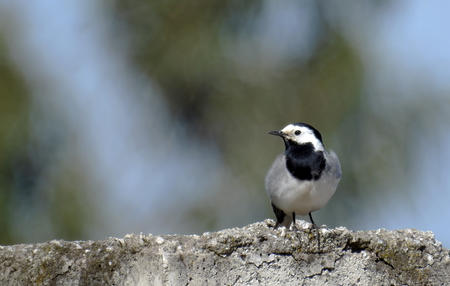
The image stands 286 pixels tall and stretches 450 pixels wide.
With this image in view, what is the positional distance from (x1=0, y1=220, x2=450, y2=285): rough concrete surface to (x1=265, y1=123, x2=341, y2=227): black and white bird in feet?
6.63

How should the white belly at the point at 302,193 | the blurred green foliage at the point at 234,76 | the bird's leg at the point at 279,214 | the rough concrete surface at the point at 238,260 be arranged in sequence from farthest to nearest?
1. the blurred green foliage at the point at 234,76
2. the bird's leg at the point at 279,214
3. the white belly at the point at 302,193
4. the rough concrete surface at the point at 238,260

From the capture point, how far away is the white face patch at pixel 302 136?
561cm

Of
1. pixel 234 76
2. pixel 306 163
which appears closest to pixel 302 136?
pixel 306 163

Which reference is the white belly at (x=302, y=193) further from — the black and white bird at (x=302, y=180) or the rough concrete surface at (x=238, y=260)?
the rough concrete surface at (x=238, y=260)

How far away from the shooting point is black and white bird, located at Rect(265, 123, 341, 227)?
5.29 metres

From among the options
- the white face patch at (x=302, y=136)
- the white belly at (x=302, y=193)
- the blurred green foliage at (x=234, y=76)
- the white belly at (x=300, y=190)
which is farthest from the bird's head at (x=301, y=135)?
the blurred green foliage at (x=234, y=76)

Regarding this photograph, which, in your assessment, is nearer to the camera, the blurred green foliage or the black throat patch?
the black throat patch

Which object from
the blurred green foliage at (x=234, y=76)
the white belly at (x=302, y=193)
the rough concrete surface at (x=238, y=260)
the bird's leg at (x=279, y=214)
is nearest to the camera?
the rough concrete surface at (x=238, y=260)

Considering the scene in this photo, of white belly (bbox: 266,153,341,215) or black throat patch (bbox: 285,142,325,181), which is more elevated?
black throat patch (bbox: 285,142,325,181)

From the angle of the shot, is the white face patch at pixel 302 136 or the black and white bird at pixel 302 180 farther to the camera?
the white face patch at pixel 302 136

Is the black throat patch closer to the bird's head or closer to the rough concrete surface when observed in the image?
the bird's head

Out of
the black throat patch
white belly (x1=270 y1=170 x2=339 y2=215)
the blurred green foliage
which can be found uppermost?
the blurred green foliage

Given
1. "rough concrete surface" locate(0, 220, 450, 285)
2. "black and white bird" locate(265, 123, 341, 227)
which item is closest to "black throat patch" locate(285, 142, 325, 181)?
"black and white bird" locate(265, 123, 341, 227)

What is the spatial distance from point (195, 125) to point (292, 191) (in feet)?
12.9
